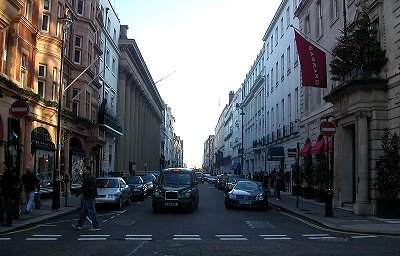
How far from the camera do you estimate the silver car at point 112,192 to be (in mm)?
22234

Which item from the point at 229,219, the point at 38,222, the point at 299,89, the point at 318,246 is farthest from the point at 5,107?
the point at 299,89

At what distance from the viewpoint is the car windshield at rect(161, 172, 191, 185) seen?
22344 mm

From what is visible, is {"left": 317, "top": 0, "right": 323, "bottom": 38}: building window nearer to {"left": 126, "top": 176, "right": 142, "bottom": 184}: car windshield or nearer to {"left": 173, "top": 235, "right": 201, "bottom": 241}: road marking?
{"left": 126, "top": 176, "right": 142, "bottom": 184}: car windshield

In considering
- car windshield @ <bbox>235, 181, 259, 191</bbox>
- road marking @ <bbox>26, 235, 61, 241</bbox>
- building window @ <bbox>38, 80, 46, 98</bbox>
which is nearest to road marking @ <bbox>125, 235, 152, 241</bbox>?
road marking @ <bbox>26, 235, 61, 241</bbox>

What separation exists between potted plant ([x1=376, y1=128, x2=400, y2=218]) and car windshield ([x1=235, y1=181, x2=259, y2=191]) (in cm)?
707

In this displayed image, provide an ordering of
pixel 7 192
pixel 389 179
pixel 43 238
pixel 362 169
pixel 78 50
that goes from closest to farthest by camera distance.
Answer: pixel 43 238
pixel 7 192
pixel 389 179
pixel 362 169
pixel 78 50

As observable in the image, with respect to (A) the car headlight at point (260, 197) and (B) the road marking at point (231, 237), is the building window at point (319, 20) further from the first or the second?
(B) the road marking at point (231, 237)

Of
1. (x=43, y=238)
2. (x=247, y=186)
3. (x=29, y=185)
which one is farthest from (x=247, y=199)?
(x=43, y=238)

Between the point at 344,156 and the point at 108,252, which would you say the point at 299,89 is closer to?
the point at 344,156

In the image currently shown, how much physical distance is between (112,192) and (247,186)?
6.97 m

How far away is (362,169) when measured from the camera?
20.1 metres

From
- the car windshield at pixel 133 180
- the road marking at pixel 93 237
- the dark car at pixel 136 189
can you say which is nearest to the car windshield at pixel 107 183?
the dark car at pixel 136 189

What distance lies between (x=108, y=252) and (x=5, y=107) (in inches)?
538

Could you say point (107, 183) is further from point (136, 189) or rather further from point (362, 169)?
point (362, 169)
